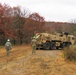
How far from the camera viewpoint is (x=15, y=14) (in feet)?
222

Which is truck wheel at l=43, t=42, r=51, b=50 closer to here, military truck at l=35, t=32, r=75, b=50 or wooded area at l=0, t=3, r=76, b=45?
military truck at l=35, t=32, r=75, b=50

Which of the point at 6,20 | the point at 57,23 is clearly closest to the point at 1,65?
the point at 6,20

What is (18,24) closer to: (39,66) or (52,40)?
(52,40)

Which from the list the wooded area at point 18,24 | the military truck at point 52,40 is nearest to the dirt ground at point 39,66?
the military truck at point 52,40

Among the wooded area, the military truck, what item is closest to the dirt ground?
the military truck

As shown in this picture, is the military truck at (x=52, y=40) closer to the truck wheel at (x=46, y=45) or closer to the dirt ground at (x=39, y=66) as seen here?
the truck wheel at (x=46, y=45)

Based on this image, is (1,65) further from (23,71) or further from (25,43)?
(25,43)

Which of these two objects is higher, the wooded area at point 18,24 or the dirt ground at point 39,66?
the wooded area at point 18,24

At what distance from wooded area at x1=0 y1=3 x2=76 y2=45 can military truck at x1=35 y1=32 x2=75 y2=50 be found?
1782cm

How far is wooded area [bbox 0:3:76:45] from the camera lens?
60.0 metres

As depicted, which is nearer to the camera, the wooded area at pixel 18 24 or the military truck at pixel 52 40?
the military truck at pixel 52 40

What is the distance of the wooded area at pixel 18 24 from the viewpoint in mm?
60000

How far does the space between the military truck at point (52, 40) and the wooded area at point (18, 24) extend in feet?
58.5

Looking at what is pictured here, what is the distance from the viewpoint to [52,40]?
41.2 metres
